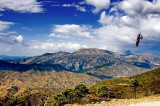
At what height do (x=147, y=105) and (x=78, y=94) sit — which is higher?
(x=147, y=105)

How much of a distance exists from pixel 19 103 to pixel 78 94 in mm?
57382

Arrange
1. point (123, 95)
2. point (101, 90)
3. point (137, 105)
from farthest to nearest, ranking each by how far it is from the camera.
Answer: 1. point (123, 95)
2. point (101, 90)
3. point (137, 105)

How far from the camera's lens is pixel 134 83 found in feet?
395

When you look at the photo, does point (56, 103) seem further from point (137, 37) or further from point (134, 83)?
point (137, 37)

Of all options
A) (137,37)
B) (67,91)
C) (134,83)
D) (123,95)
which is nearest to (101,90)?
(134,83)

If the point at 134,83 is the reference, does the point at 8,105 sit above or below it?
below

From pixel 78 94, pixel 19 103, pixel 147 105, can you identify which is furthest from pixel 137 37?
pixel 19 103

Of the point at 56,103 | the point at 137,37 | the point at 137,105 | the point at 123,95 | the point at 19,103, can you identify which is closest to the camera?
the point at 137,105

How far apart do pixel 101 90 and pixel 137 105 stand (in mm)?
115234

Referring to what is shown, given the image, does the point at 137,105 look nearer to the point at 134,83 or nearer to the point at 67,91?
the point at 67,91

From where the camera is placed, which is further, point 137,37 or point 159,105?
point 137,37

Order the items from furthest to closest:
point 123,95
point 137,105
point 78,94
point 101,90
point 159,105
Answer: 1. point 123,95
2. point 101,90
3. point 78,94
4. point 137,105
5. point 159,105

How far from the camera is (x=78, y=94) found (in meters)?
106

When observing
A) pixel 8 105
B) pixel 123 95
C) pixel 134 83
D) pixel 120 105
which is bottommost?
pixel 123 95
